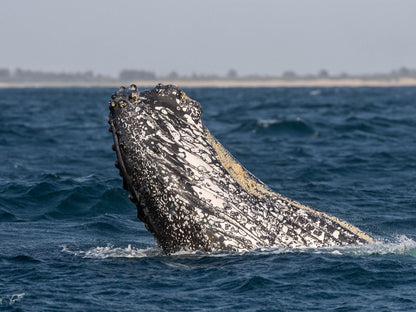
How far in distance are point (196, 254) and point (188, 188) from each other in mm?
697

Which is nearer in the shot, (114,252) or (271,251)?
(271,251)

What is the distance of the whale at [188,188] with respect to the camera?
770 centimetres

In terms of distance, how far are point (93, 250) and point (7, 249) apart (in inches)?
42.6

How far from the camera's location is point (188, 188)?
7777mm

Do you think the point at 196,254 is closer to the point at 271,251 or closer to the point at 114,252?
the point at 271,251

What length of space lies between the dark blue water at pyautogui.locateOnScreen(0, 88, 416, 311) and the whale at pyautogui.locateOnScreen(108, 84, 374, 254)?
0.70 ft

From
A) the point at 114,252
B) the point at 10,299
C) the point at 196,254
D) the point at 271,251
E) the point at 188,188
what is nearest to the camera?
the point at 10,299

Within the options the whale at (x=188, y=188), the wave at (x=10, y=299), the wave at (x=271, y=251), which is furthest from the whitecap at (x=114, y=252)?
the wave at (x=10, y=299)

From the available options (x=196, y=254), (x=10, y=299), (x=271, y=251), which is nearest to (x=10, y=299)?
(x=10, y=299)

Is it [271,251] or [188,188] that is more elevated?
[188,188]

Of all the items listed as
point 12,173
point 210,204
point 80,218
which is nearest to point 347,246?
point 210,204

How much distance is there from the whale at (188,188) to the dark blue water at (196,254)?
0.70ft

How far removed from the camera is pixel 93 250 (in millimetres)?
9422

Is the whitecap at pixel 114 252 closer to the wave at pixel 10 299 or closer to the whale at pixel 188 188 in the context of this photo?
the whale at pixel 188 188
